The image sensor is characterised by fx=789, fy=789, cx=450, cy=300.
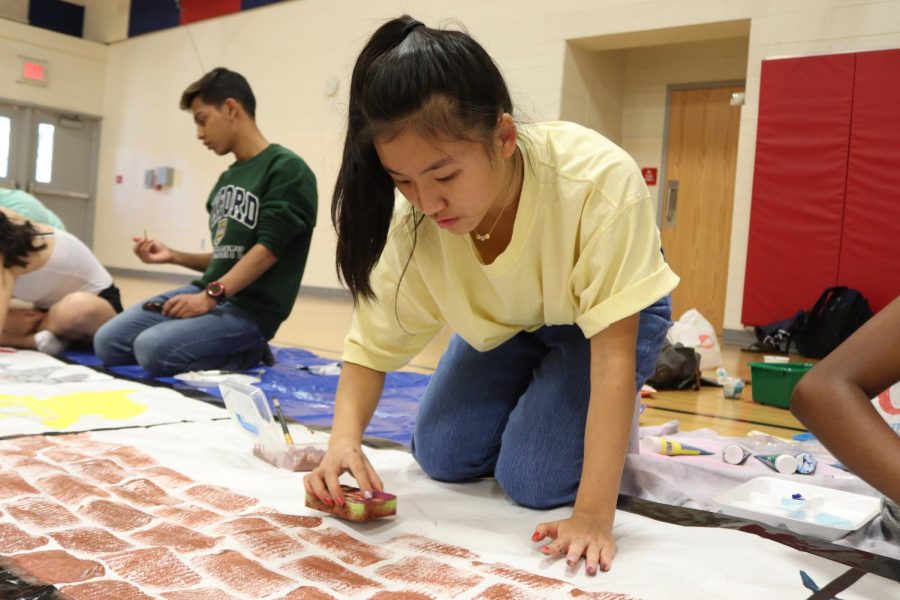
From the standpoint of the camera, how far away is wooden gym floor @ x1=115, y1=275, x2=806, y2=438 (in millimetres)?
2480

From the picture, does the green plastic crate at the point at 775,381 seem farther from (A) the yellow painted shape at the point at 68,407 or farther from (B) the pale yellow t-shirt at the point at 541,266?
(A) the yellow painted shape at the point at 68,407

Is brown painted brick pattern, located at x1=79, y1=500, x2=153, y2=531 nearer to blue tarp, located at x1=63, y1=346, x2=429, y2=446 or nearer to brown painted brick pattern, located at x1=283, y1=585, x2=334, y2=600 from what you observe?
brown painted brick pattern, located at x1=283, y1=585, x2=334, y2=600

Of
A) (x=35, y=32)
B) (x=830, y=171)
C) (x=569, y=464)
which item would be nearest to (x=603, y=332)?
(x=569, y=464)

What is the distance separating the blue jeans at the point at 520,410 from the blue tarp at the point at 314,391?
1.36ft

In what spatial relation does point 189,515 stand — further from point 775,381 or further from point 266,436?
point 775,381

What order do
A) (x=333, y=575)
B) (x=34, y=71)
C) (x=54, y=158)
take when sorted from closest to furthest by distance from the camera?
A: (x=333, y=575)
(x=34, y=71)
(x=54, y=158)

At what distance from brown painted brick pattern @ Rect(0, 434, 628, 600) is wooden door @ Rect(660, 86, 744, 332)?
5.39m

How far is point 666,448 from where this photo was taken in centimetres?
188

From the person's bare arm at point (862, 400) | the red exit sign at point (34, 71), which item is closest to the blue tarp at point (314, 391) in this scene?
the person's bare arm at point (862, 400)

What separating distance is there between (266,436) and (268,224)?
124 cm

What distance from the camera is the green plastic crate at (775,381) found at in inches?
112

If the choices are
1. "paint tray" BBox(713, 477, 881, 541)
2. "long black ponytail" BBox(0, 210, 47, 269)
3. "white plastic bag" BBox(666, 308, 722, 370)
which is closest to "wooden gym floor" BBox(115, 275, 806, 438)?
"white plastic bag" BBox(666, 308, 722, 370)

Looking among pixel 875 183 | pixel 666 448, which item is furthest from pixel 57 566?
pixel 875 183

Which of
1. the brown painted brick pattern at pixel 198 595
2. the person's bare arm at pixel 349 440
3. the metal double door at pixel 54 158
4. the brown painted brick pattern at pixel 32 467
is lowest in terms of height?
the brown painted brick pattern at pixel 32 467
